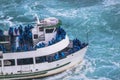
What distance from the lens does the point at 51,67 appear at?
121ft

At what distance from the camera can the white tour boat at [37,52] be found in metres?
36.0

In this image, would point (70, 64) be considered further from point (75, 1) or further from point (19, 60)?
point (75, 1)

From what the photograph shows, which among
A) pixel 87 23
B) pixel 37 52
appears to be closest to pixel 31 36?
pixel 37 52

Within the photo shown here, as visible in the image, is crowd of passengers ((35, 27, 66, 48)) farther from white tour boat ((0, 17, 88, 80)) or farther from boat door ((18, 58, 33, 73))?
boat door ((18, 58, 33, 73))

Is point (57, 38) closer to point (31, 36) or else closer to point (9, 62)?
point (31, 36)

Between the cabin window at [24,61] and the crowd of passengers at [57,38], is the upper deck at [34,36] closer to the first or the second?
the crowd of passengers at [57,38]

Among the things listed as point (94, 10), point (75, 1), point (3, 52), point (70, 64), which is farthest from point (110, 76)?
point (75, 1)

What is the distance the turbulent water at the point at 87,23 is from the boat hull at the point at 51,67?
81 cm

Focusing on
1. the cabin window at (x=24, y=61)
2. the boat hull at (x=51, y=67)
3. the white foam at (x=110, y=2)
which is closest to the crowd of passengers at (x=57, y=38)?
the cabin window at (x=24, y=61)

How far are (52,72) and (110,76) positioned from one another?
5136mm

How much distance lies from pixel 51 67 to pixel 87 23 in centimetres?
1343

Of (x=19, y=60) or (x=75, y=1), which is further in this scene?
(x=75, y=1)

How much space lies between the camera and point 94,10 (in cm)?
5266

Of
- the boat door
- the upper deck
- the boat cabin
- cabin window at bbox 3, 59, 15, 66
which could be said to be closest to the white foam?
the upper deck
